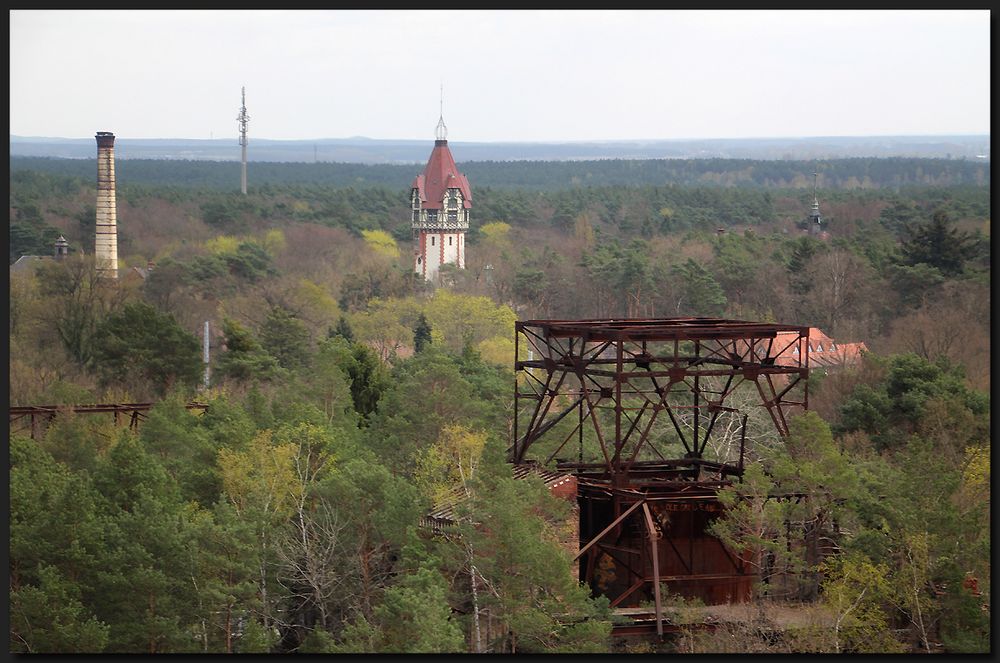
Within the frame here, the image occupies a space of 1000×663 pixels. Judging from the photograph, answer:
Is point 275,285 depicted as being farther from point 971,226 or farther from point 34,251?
point 971,226

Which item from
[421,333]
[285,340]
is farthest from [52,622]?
[421,333]

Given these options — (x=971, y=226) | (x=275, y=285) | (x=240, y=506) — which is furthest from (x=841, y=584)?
(x=275, y=285)

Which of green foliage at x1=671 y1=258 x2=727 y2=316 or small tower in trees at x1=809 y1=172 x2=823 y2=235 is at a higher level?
small tower in trees at x1=809 y1=172 x2=823 y2=235

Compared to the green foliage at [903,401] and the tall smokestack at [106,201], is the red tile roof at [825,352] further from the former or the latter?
the tall smokestack at [106,201]

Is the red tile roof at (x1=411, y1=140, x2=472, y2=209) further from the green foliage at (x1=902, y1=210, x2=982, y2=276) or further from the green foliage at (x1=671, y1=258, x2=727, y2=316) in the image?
the green foliage at (x1=902, y1=210, x2=982, y2=276)

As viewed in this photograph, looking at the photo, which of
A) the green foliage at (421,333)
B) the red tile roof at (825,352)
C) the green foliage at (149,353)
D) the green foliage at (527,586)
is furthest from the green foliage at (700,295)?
the green foliage at (527,586)

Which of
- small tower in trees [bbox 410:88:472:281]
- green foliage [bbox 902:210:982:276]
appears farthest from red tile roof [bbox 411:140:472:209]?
green foliage [bbox 902:210:982:276]
